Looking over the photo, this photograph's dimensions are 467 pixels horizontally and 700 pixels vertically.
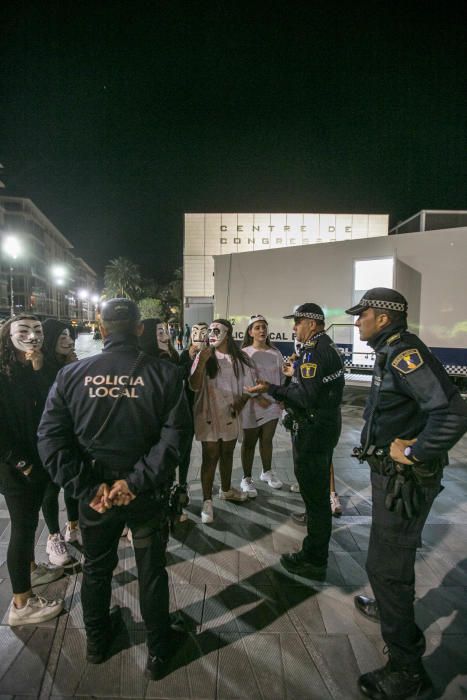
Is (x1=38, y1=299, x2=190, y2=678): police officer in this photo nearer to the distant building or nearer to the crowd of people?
the crowd of people

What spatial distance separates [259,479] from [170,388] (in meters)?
3.15

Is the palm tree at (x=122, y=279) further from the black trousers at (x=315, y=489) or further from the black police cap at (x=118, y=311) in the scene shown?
the black police cap at (x=118, y=311)

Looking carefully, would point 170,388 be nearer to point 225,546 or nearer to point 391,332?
point 391,332

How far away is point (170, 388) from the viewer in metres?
1.99

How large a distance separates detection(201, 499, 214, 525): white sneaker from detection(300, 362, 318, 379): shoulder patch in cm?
175

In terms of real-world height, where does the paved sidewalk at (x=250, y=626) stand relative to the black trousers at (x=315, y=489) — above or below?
below

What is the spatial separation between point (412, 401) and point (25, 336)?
2.60 meters

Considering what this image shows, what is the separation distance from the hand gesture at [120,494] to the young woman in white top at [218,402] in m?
1.71

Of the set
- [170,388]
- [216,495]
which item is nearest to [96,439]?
[170,388]

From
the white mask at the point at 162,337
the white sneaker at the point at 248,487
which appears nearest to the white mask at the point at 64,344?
the white mask at the point at 162,337

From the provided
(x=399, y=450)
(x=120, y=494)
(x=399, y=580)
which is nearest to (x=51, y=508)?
(x=120, y=494)

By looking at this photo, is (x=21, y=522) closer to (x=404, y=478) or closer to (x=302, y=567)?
(x=302, y=567)

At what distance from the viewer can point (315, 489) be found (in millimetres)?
2883

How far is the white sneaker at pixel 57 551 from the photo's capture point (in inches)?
118
